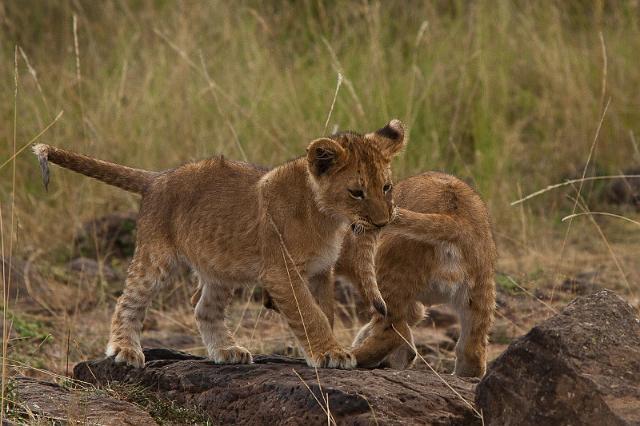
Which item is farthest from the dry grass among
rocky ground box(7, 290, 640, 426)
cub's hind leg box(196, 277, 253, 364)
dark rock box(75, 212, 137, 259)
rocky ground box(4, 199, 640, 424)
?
rocky ground box(7, 290, 640, 426)

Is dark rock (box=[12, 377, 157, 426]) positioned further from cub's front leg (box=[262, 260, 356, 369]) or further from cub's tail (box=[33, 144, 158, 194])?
cub's tail (box=[33, 144, 158, 194])

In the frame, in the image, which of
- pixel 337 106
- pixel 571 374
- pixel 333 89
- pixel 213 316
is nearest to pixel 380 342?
pixel 213 316

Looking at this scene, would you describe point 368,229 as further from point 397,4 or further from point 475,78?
point 397,4

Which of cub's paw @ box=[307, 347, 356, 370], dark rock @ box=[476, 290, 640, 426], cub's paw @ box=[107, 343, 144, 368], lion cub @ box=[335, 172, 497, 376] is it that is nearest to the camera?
dark rock @ box=[476, 290, 640, 426]

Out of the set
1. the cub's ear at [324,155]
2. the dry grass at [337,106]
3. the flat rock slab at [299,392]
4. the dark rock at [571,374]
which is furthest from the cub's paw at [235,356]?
the dry grass at [337,106]

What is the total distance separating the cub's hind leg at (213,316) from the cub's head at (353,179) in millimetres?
911

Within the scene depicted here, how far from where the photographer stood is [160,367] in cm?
623

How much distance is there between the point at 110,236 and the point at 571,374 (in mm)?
6236

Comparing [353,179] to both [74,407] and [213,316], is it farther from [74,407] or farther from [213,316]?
[74,407]

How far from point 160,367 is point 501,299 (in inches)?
117

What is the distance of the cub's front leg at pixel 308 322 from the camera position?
5.81 meters

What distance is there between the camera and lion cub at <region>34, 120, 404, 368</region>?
5.79 m

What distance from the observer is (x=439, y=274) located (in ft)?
20.0

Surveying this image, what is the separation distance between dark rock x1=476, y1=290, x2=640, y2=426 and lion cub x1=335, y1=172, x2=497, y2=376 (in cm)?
107
